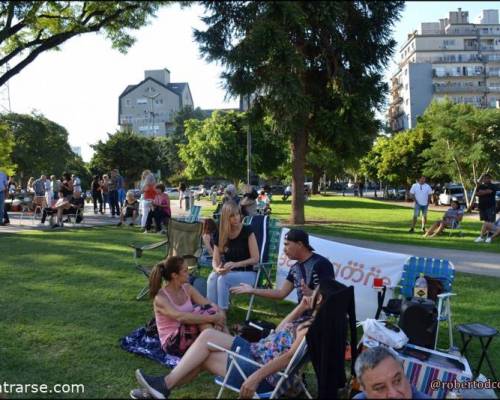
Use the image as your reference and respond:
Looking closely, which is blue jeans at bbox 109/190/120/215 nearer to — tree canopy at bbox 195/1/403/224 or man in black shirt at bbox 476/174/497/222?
tree canopy at bbox 195/1/403/224

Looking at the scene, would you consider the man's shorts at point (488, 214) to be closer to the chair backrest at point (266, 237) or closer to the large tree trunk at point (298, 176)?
the large tree trunk at point (298, 176)

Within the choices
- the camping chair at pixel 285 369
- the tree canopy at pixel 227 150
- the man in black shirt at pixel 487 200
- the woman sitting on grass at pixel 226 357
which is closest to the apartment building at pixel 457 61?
the tree canopy at pixel 227 150

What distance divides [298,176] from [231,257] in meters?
12.2

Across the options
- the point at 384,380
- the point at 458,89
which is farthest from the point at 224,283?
the point at 458,89

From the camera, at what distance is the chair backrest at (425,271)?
5.42 metres

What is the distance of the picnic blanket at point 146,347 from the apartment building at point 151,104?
99.9 metres

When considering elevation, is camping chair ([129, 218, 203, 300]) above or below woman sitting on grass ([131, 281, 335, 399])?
above

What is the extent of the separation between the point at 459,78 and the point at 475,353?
10131 centimetres

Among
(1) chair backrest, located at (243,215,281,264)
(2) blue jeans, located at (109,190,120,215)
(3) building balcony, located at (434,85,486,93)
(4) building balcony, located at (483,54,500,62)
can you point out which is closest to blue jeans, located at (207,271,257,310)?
(1) chair backrest, located at (243,215,281,264)

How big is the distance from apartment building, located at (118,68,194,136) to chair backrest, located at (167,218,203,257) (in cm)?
9734

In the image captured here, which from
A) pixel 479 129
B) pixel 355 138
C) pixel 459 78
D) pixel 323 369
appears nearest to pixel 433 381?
pixel 323 369

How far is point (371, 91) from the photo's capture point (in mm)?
15758

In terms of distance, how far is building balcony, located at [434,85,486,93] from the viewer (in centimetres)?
9303

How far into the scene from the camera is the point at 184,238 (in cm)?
761
